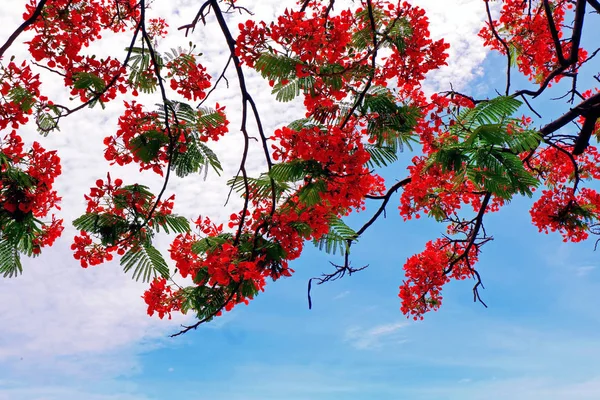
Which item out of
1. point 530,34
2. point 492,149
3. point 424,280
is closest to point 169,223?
point 492,149

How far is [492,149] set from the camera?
3.63 metres

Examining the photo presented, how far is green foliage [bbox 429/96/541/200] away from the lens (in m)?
3.62

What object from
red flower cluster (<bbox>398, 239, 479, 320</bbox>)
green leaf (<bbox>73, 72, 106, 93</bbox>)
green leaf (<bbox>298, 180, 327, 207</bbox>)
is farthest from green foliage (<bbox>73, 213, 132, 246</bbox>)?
red flower cluster (<bbox>398, 239, 479, 320</bbox>)

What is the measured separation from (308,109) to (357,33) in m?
1.02

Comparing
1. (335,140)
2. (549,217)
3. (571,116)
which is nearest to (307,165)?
(335,140)

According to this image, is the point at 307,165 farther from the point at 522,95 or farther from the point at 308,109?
the point at 522,95

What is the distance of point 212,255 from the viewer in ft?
10.9

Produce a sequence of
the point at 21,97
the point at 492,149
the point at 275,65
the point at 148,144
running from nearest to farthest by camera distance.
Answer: the point at 275,65 < the point at 492,149 < the point at 148,144 < the point at 21,97

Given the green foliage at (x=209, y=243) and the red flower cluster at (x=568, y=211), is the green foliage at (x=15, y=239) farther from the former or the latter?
the red flower cluster at (x=568, y=211)

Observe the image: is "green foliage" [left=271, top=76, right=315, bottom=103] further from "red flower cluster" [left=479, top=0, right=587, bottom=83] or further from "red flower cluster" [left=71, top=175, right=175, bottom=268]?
"red flower cluster" [left=479, top=0, right=587, bottom=83]

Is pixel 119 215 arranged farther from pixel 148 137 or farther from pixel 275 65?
pixel 275 65

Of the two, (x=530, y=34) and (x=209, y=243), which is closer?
(x=209, y=243)

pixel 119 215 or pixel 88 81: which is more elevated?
pixel 88 81

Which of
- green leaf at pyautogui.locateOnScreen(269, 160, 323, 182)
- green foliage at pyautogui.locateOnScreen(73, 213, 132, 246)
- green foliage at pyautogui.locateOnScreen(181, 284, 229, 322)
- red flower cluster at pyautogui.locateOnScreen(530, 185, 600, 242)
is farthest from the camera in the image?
red flower cluster at pyautogui.locateOnScreen(530, 185, 600, 242)
